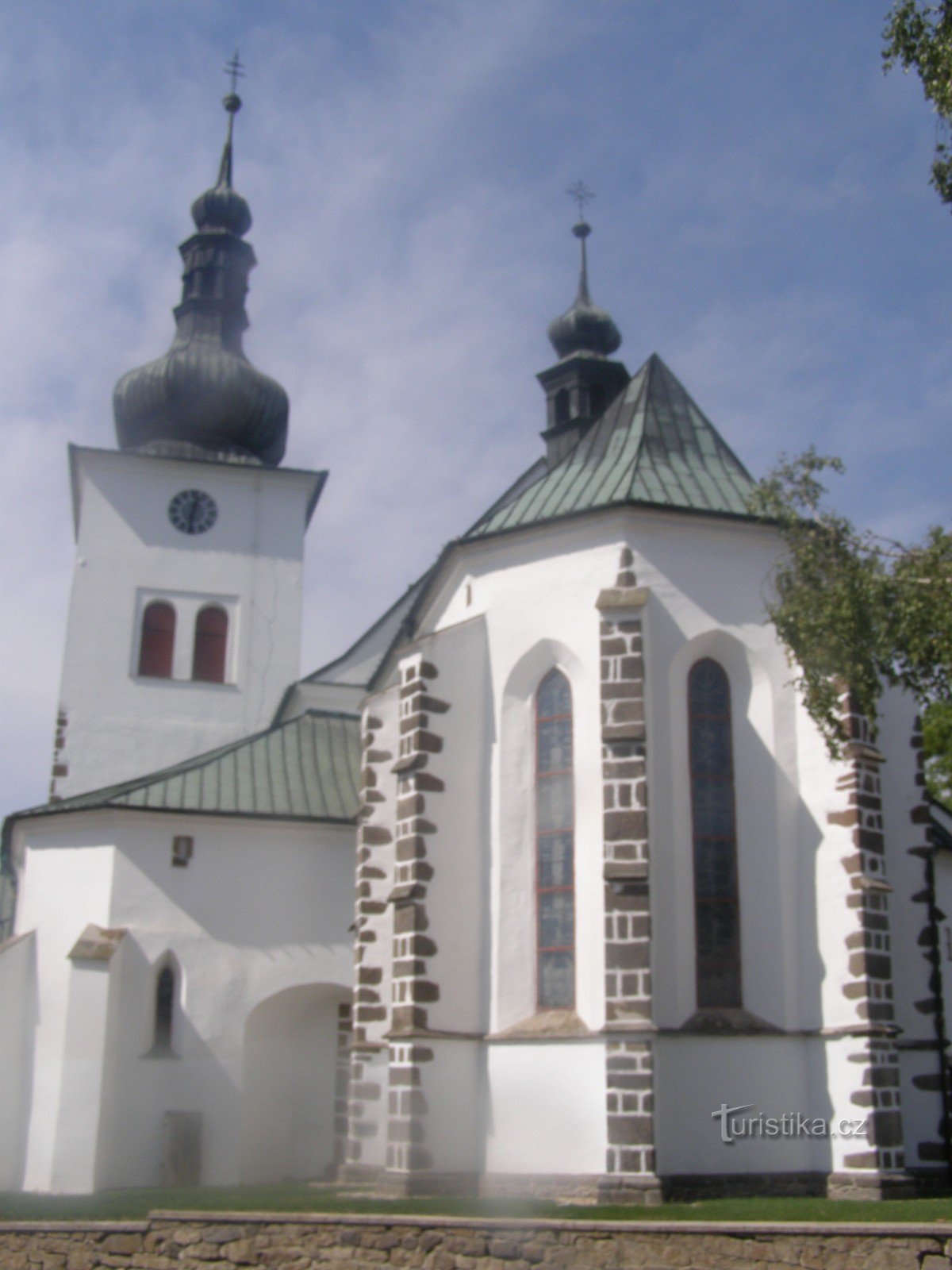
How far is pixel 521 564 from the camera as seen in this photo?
18.3 metres

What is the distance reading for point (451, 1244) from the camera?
11.0 meters

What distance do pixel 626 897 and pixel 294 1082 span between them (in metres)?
8.93

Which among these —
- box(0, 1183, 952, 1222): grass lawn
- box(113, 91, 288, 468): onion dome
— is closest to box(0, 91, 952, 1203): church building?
box(0, 1183, 952, 1222): grass lawn

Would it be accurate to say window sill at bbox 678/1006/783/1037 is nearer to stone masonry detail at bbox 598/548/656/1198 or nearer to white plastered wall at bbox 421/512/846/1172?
white plastered wall at bbox 421/512/846/1172

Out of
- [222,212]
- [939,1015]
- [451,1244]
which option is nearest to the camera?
[451,1244]

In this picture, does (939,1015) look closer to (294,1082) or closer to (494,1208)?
(494,1208)

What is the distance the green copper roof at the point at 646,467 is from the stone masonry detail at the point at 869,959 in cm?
344

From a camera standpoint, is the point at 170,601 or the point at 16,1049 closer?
the point at 16,1049

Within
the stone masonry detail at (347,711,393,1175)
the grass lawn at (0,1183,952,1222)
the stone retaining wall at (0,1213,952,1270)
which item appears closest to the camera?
the stone retaining wall at (0,1213,952,1270)

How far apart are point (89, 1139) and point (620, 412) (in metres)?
13.0

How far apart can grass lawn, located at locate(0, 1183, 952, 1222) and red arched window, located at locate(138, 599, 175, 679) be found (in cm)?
1354

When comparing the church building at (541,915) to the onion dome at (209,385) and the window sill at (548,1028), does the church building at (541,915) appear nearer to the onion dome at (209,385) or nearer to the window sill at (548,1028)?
the window sill at (548,1028)

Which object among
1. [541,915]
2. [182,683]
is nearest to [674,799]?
[541,915]

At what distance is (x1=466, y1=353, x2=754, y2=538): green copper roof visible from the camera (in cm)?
1783
